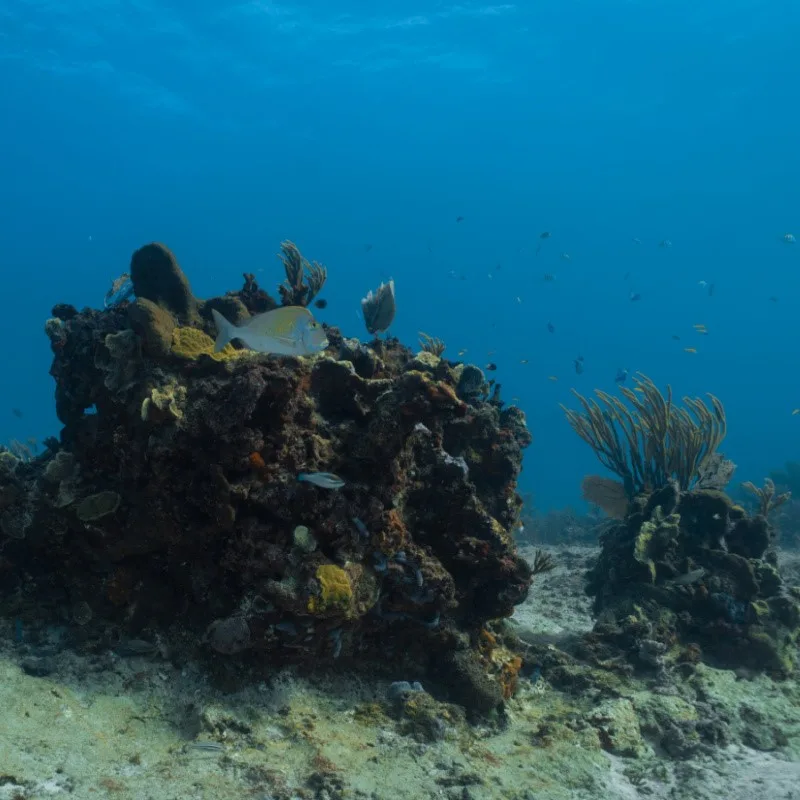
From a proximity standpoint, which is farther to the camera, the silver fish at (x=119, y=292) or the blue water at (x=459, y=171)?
the blue water at (x=459, y=171)

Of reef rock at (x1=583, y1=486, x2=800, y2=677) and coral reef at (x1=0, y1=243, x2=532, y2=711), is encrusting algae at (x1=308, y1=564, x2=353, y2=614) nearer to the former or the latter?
coral reef at (x1=0, y1=243, x2=532, y2=711)

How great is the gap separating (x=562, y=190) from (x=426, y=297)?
47095 mm

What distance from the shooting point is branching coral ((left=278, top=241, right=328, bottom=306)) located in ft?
20.4

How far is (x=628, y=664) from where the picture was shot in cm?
590

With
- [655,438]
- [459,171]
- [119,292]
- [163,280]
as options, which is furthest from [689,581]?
[459,171]

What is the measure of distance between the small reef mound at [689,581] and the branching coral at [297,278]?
5053 mm

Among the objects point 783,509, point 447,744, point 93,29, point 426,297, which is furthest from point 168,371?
point 426,297

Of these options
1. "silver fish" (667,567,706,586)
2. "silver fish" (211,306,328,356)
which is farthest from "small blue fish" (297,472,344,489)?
"silver fish" (667,567,706,586)

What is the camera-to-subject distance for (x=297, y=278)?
625 centimetres

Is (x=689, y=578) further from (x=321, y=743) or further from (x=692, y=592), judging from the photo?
(x=321, y=743)

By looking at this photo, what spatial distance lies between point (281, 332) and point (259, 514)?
1.63 meters

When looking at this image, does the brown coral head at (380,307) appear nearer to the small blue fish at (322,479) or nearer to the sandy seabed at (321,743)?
the small blue fish at (322,479)

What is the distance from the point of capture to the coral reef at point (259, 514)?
405cm

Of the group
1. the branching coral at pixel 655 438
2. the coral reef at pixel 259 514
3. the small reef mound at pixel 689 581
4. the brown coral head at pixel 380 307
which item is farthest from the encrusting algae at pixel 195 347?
the branching coral at pixel 655 438
